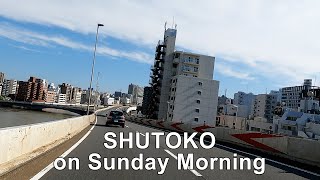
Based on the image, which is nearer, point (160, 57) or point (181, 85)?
point (181, 85)

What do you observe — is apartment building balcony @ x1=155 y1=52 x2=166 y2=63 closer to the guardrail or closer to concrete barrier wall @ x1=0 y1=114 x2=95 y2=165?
concrete barrier wall @ x1=0 y1=114 x2=95 y2=165

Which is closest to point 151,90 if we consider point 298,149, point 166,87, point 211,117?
point 166,87

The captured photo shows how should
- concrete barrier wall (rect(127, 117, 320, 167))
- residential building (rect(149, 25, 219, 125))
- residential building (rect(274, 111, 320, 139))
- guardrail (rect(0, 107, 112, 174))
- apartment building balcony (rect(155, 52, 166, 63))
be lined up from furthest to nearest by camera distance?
apartment building balcony (rect(155, 52, 166, 63))
residential building (rect(149, 25, 219, 125))
residential building (rect(274, 111, 320, 139))
concrete barrier wall (rect(127, 117, 320, 167))
guardrail (rect(0, 107, 112, 174))

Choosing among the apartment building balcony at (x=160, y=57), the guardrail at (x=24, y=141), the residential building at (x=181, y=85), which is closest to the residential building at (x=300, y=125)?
the residential building at (x=181, y=85)

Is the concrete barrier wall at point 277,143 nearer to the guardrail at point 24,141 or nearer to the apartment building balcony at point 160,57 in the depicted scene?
the guardrail at point 24,141

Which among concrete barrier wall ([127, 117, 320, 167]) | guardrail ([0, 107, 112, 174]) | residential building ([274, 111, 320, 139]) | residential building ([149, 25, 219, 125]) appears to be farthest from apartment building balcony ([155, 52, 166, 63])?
guardrail ([0, 107, 112, 174])

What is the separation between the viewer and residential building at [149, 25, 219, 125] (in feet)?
356

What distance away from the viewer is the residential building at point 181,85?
108 metres

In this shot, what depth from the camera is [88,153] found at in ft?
45.5

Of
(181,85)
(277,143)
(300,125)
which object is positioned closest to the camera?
(277,143)

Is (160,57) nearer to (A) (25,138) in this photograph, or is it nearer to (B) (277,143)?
(B) (277,143)

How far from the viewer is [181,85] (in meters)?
108

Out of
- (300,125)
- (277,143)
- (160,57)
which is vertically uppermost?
(160,57)

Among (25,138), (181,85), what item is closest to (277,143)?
(25,138)
